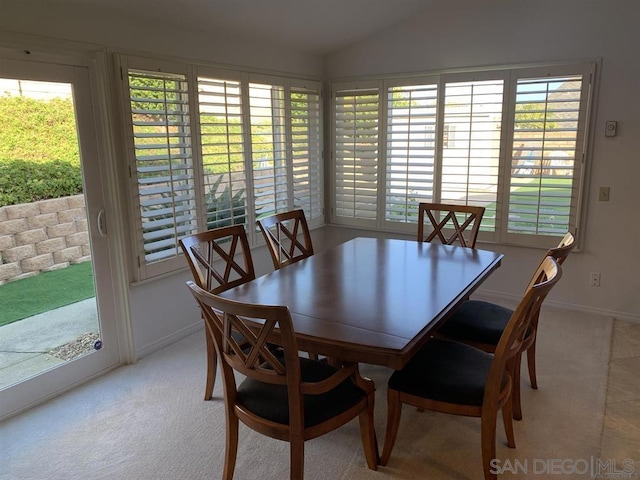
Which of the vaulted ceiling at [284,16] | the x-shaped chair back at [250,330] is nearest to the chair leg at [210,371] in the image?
the x-shaped chair back at [250,330]

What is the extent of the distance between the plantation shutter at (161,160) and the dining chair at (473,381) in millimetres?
1867

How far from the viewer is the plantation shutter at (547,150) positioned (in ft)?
11.9

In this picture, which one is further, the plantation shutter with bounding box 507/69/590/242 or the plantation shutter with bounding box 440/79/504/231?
the plantation shutter with bounding box 440/79/504/231

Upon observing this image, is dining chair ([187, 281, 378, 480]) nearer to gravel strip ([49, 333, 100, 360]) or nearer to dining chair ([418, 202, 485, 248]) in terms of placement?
gravel strip ([49, 333, 100, 360])

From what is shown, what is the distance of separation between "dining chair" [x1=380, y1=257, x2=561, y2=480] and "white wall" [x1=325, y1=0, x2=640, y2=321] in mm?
1965

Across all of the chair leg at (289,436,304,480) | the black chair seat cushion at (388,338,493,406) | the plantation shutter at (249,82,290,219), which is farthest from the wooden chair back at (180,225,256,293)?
the plantation shutter at (249,82,290,219)

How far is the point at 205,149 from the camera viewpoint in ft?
11.2

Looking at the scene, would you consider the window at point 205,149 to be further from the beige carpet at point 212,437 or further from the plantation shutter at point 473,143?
the plantation shutter at point 473,143

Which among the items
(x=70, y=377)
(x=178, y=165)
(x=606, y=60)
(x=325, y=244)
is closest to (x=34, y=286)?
(x=70, y=377)

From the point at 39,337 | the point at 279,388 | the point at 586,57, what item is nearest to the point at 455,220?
the point at 586,57

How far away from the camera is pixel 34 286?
2633 mm

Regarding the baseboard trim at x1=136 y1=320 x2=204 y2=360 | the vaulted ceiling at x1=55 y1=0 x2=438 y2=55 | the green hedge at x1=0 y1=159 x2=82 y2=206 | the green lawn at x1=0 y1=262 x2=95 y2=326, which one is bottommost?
the baseboard trim at x1=136 y1=320 x2=204 y2=360

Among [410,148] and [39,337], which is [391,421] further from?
[410,148]

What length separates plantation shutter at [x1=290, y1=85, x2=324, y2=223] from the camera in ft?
14.2
